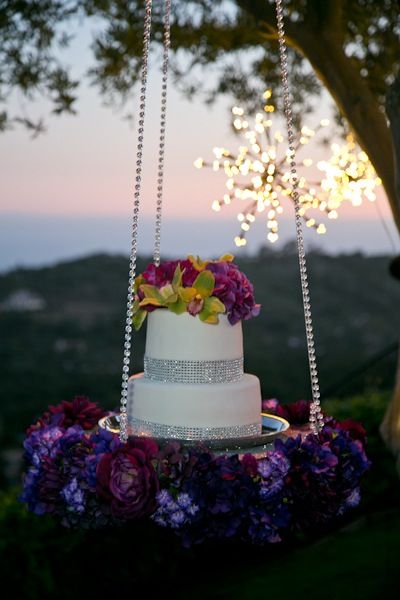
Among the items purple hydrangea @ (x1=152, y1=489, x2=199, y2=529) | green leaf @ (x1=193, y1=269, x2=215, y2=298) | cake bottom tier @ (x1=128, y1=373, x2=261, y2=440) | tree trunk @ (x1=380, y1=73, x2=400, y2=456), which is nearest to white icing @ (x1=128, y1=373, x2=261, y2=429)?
cake bottom tier @ (x1=128, y1=373, x2=261, y2=440)

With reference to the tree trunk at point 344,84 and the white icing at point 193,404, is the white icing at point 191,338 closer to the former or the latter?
the white icing at point 193,404

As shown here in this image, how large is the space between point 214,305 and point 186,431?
0.47 m

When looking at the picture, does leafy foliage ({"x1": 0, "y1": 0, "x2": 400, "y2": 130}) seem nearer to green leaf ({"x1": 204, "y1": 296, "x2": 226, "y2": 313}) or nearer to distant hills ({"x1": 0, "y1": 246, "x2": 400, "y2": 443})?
green leaf ({"x1": 204, "y1": 296, "x2": 226, "y2": 313})

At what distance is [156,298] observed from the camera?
10.1ft

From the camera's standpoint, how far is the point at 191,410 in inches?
117

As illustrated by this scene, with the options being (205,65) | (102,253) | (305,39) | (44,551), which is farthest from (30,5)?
(102,253)

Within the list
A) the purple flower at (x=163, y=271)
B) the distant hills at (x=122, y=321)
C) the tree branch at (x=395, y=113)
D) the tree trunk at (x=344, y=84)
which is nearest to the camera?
the purple flower at (x=163, y=271)

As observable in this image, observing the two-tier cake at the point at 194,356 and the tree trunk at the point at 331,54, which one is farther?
the tree trunk at the point at 331,54

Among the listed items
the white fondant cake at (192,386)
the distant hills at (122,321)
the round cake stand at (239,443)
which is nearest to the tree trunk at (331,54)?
the white fondant cake at (192,386)

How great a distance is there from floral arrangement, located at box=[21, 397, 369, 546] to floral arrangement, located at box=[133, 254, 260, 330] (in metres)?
0.55

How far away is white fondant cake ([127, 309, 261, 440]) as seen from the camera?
2990 mm

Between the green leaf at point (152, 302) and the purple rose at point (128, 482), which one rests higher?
the green leaf at point (152, 302)

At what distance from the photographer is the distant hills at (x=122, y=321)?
1858cm

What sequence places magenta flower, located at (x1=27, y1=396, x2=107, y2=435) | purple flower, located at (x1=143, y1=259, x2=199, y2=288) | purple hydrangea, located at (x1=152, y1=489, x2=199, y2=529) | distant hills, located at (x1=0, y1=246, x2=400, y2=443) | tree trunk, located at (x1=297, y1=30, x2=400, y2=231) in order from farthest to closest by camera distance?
distant hills, located at (x1=0, y1=246, x2=400, y2=443)
tree trunk, located at (x1=297, y1=30, x2=400, y2=231)
magenta flower, located at (x1=27, y1=396, x2=107, y2=435)
purple flower, located at (x1=143, y1=259, x2=199, y2=288)
purple hydrangea, located at (x1=152, y1=489, x2=199, y2=529)
